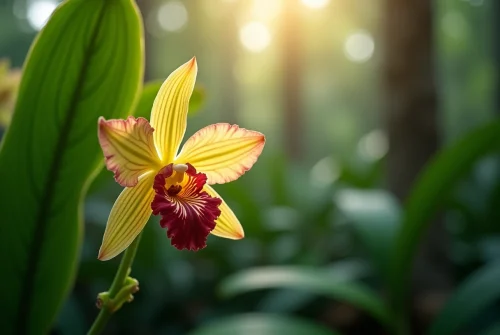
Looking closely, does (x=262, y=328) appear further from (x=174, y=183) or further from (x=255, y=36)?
(x=255, y=36)

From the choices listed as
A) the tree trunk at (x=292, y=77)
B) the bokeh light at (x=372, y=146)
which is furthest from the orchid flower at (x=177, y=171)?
the tree trunk at (x=292, y=77)

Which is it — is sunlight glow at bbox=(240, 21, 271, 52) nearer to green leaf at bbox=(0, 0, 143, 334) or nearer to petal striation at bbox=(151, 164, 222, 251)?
green leaf at bbox=(0, 0, 143, 334)

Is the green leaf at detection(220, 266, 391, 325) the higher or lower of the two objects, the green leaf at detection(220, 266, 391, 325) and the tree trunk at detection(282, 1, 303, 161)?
the lower

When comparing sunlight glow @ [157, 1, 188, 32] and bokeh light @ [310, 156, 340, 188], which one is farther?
sunlight glow @ [157, 1, 188, 32]

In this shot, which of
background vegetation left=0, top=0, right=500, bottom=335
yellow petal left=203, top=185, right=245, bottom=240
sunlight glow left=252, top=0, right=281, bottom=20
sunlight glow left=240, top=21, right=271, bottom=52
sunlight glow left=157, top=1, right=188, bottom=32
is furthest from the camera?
sunlight glow left=240, top=21, right=271, bottom=52

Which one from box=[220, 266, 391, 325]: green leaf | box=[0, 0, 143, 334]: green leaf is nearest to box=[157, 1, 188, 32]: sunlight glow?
box=[220, 266, 391, 325]: green leaf

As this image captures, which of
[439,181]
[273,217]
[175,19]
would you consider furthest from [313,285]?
[175,19]

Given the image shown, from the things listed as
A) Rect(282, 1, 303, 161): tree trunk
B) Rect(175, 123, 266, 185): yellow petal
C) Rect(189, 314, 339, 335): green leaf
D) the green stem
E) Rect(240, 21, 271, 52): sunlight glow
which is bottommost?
the green stem
